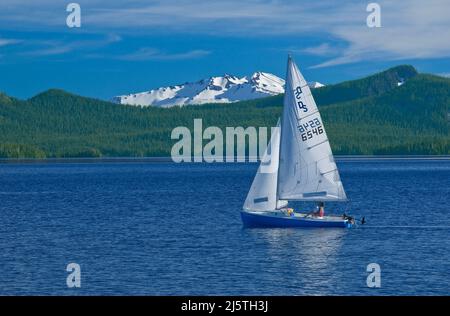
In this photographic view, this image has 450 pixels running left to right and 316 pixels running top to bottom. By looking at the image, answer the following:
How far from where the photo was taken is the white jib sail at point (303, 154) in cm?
7456

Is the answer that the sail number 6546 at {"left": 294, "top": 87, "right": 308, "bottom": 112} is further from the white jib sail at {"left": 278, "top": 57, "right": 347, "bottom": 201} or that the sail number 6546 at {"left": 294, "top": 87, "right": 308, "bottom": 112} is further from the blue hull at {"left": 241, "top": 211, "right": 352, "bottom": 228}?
the blue hull at {"left": 241, "top": 211, "right": 352, "bottom": 228}

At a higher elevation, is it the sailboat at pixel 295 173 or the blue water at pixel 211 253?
the sailboat at pixel 295 173

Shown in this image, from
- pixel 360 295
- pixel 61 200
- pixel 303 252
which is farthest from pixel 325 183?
pixel 61 200

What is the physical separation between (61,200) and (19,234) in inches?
2126

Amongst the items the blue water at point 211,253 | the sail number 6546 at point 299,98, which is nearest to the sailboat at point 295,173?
the sail number 6546 at point 299,98

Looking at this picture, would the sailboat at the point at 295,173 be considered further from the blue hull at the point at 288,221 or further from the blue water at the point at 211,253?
the blue water at the point at 211,253

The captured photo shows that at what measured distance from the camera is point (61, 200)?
13612 centimetres

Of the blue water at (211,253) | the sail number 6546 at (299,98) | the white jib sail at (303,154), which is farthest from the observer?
the white jib sail at (303,154)

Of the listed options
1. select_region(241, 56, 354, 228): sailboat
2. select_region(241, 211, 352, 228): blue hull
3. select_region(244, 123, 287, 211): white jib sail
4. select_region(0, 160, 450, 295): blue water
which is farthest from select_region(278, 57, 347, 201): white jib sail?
select_region(0, 160, 450, 295): blue water

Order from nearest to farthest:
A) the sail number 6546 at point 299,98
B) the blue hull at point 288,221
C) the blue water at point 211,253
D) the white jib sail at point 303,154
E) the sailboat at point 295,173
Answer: the blue water at point 211,253 → the sail number 6546 at point 299,98 → the white jib sail at point 303,154 → the sailboat at point 295,173 → the blue hull at point 288,221

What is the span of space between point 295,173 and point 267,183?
8.14 ft

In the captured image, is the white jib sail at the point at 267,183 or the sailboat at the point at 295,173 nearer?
the sailboat at the point at 295,173

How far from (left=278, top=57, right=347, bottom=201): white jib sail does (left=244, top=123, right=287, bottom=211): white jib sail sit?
0.83 m

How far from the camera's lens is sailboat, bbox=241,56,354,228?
75.4 metres
